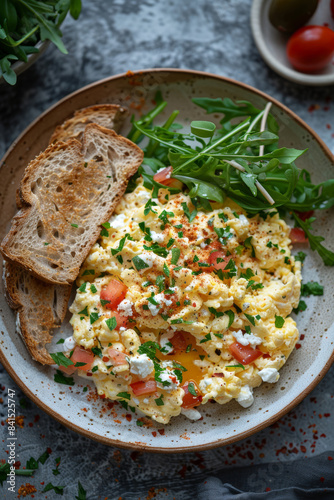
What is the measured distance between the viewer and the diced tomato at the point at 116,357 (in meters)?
2.50

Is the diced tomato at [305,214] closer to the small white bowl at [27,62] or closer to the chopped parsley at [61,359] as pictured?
the chopped parsley at [61,359]

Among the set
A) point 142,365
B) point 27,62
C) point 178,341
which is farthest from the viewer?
point 27,62

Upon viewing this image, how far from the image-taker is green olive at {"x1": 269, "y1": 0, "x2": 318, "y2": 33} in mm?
2967

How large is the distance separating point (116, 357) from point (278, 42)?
2477 mm

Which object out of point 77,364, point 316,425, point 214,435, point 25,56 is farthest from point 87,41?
point 316,425

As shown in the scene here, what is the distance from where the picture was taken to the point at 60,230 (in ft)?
8.81

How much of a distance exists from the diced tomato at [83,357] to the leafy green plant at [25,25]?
5.32 feet

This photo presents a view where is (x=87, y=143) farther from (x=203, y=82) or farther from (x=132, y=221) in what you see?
(x=203, y=82)

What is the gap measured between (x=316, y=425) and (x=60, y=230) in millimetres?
2073

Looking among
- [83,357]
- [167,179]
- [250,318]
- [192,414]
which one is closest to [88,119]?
[167,179]

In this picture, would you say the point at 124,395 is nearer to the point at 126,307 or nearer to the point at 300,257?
the point at 126,307

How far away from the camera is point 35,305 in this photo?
2.71 meters

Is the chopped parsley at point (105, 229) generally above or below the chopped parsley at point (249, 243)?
above

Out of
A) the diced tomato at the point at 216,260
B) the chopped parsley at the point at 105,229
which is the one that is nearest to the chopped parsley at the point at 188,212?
the diced tomato at the point at 216,260
